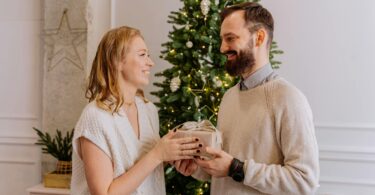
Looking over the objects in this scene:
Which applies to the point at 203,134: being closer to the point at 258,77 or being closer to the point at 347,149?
the point at 258,77

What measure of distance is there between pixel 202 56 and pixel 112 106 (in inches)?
39.9

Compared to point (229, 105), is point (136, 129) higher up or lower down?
lower down

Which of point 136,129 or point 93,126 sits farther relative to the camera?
point 136,129

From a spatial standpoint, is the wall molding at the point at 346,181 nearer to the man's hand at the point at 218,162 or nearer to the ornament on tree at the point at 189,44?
the ornament on tree at the point at 189,44

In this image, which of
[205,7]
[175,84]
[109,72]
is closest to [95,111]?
[109,72]

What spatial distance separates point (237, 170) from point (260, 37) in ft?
1.93

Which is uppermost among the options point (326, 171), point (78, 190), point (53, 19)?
point (53, 19)

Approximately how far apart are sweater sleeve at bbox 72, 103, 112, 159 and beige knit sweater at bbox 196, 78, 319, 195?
0.55m

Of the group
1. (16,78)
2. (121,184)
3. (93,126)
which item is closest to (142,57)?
(93,126)

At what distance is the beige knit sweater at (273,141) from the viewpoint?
1.53 m

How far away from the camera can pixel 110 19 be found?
3.71 m

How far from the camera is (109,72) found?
1.73 meters

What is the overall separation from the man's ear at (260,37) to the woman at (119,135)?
52 centimetres

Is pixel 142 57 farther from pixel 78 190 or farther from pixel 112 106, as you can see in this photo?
pixel 78 190
